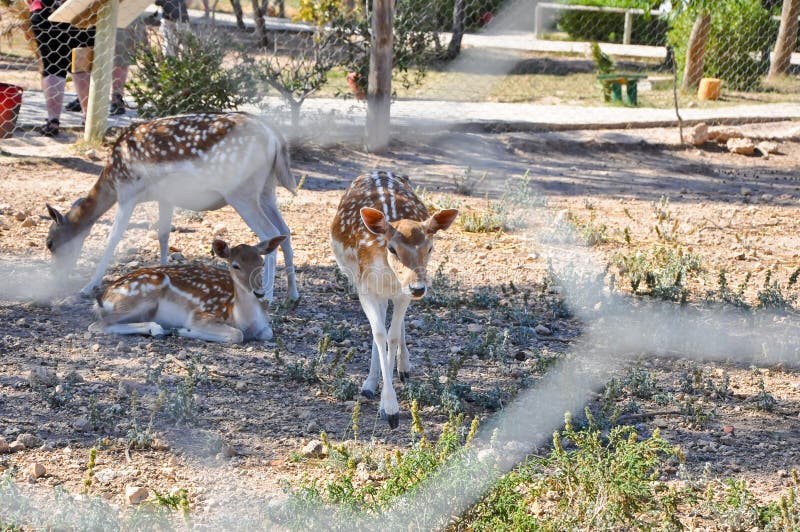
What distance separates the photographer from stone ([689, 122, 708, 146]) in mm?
12562

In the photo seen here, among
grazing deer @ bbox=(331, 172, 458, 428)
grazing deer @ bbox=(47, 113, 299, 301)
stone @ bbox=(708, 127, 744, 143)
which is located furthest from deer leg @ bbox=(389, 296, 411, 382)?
stone @ bbox=(708, 127, 744, 143)

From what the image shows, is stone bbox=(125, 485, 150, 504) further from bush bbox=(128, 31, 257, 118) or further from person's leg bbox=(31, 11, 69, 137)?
person's leg bbox=(31, 11, 69, 137)

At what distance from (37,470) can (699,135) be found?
9.94m

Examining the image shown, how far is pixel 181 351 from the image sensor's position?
19.5 feet

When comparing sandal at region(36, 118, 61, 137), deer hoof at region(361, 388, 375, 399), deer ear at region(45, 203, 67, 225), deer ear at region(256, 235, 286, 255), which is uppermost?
deer ear at region(256, 235, 286, 255)

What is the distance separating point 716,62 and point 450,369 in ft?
42.0

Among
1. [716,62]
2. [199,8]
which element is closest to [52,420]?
[716,62]

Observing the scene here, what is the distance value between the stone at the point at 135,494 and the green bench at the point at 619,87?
1202cm

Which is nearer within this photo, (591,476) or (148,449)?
(591,476)

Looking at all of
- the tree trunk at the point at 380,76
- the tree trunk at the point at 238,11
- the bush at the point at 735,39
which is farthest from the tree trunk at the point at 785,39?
the tree trunk at the point at 238,11

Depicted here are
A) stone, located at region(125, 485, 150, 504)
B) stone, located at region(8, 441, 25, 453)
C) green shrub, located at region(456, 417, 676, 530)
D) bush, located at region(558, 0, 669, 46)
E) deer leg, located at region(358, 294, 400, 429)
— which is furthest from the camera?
bush, located at region(558, 0, 669, 46)

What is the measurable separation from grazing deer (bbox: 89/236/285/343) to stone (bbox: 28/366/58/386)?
78cm

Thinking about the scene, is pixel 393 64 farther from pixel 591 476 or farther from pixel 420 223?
pixel 591 476

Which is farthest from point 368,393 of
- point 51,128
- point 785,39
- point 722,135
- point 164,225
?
point 785,39
